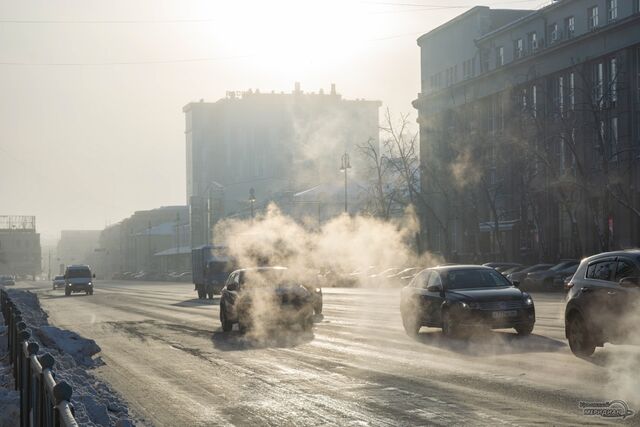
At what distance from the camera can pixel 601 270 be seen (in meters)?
15.7

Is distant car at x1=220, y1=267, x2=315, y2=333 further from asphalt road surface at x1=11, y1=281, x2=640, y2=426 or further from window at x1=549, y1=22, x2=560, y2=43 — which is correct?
window at x1=549, y1=22, x2=560, y2=43

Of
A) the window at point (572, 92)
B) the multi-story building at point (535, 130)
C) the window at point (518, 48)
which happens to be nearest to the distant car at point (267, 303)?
the multi-story building at point (535, 130)

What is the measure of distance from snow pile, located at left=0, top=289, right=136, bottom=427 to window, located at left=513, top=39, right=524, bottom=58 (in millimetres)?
58086

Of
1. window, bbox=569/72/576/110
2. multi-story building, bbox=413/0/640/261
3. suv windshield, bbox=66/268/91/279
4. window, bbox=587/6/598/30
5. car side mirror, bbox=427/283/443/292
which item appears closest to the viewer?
car side mirror, bbox=427/283/443/292

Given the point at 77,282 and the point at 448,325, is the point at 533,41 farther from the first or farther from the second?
the point at 448,325

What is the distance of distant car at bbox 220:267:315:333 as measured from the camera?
2448 centimetres

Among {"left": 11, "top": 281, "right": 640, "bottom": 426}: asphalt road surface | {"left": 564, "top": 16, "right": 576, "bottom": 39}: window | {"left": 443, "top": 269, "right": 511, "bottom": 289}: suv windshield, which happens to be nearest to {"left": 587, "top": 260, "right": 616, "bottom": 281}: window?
{"left": 11, "top": 281, "right": 640, "bottom": 426}: asphalt road surface

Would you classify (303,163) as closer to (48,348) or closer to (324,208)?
(324,208)

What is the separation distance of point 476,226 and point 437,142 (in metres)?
9.37

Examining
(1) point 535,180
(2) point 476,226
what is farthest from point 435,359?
(2) point 476,226

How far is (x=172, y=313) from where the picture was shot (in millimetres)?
36375

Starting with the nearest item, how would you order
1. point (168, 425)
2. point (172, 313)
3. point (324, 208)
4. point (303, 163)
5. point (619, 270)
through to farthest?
point (168, 425) < point (619, 270) < point (172, 313) < point (324, 208) < point (303, 163)

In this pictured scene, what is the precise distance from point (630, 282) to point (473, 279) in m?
7.40

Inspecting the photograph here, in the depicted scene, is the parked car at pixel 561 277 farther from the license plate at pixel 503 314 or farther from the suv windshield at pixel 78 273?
the suv windshield at pixel 78 273
